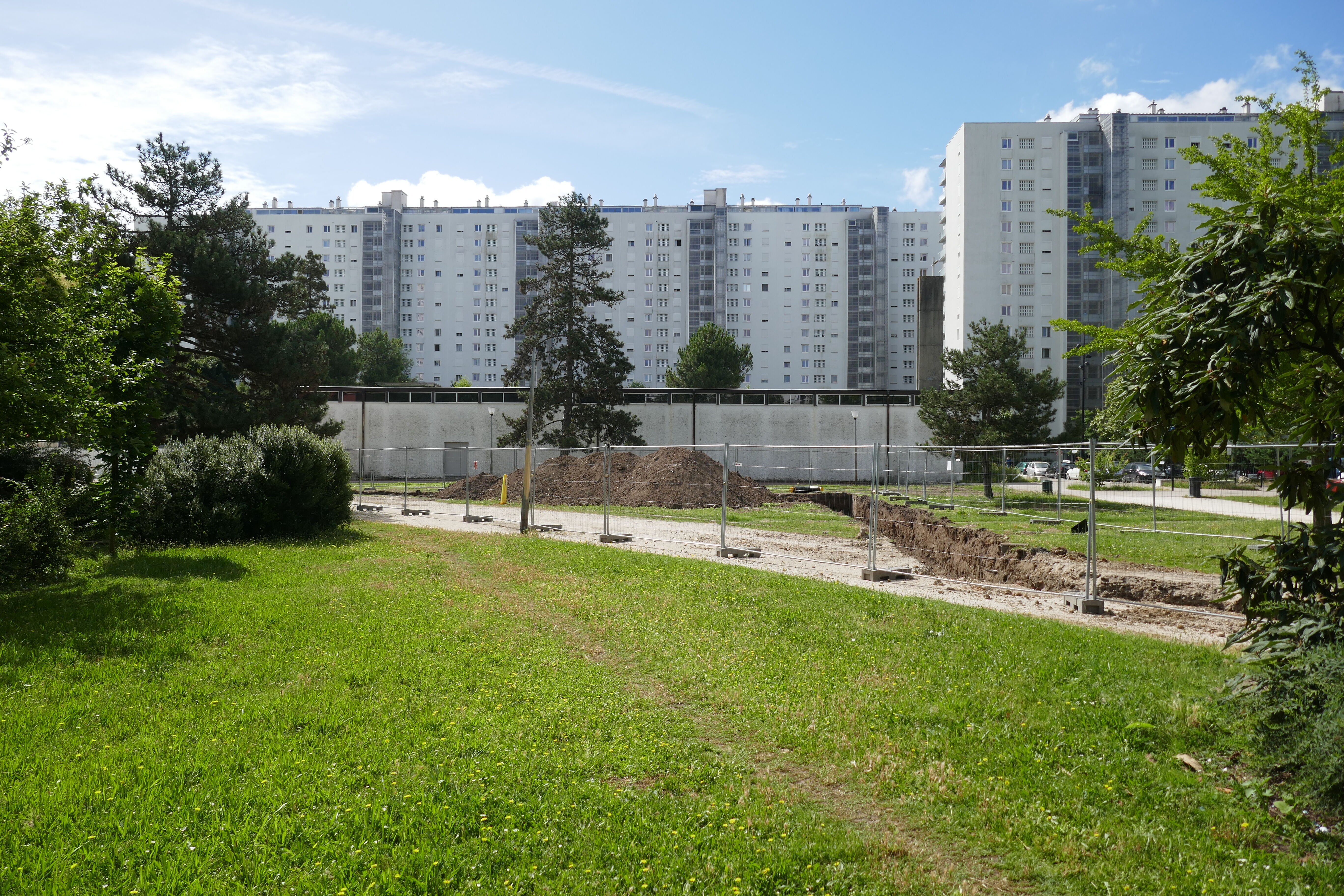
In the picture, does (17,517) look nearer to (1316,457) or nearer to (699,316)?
(1316,457)

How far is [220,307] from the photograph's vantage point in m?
24.6

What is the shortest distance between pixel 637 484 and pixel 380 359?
63228 millimetres

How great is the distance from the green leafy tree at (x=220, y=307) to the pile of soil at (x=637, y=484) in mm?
8877

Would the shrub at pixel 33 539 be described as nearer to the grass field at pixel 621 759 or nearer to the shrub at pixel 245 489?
the grass field at pixel 621 759

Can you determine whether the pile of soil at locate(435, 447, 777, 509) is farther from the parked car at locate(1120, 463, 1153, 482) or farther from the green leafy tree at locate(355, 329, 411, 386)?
the green leafy tree at locate(355, 329, 411, 386)

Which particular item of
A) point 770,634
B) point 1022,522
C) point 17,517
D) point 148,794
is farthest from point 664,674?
point 1022,522

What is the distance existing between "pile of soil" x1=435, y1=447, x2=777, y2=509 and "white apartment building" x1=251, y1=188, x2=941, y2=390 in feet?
221

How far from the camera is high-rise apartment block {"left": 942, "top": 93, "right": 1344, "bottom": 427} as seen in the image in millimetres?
72062

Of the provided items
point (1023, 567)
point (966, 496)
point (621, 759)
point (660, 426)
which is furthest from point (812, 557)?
point (660, 426)

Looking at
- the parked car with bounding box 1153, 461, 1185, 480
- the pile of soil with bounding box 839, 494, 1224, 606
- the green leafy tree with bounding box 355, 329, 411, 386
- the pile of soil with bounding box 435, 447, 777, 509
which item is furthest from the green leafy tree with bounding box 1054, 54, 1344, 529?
the green leafy tree with bounding box 355, 329, 411, 386

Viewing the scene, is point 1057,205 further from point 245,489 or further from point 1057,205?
point 245,489

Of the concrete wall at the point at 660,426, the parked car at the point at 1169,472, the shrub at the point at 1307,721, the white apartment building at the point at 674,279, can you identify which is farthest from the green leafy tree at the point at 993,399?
the white apartment building at the point at 674,279

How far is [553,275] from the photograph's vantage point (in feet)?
162

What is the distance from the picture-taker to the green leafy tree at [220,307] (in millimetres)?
23453
